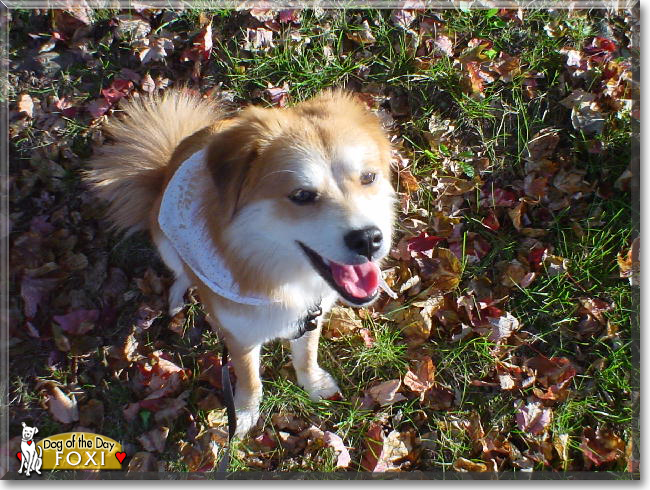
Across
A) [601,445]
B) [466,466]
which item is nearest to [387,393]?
[466,466]

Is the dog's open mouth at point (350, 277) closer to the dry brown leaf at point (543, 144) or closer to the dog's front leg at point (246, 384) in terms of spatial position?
the dog's front leg at point (246, 384)

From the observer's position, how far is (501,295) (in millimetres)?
3578

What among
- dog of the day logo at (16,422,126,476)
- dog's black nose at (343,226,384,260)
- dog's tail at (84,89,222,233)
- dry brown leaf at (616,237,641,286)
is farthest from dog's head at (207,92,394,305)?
dry brown leaf at (616,237,641,286)

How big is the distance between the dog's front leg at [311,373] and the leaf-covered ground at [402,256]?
88 millimetres

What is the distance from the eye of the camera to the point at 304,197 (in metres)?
2.29

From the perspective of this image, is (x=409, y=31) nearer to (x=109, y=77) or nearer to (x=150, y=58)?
(x=150, y=58)

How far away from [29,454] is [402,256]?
2.70m

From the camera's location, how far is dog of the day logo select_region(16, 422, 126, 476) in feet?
10.0

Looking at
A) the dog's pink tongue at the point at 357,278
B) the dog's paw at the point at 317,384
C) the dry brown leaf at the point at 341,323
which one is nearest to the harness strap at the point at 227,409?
the dog's paw at the point at 317,384

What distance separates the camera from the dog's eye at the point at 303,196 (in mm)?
2273

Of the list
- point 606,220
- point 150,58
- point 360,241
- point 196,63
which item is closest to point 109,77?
point 150,58

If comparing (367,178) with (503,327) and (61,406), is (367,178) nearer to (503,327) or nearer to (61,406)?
(503,327)

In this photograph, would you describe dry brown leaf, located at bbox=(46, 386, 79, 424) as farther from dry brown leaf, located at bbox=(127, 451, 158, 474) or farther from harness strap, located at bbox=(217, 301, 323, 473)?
harness strap, located at bbox=(217, 301, 323, 473)

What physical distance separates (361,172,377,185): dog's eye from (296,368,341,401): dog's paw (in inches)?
56.4
